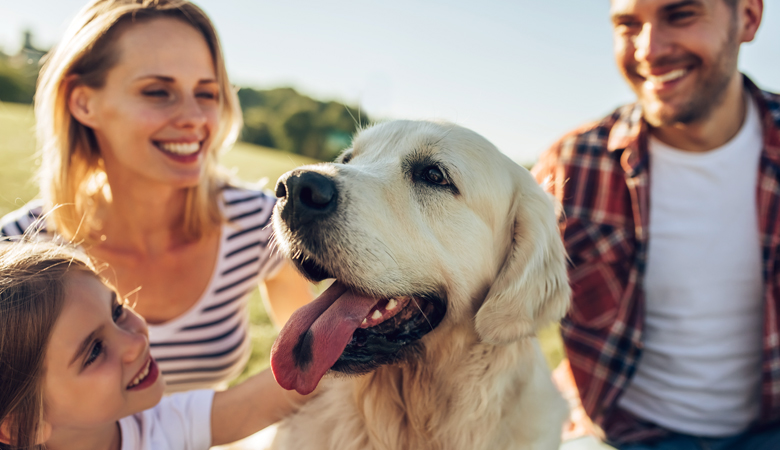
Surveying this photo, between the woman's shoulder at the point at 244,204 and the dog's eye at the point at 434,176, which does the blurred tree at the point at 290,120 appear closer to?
the woman's shoulder at the point at 244,204

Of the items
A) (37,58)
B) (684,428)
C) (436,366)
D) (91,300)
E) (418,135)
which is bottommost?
(684,428)

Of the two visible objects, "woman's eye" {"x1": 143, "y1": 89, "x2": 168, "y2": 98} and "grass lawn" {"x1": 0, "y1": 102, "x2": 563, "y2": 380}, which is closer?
"woman's eye" {"x1": 143, "y1": 89, "x2": 168, "y2": 98}

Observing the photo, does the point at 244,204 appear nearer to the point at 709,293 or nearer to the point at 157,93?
the point at 157,93

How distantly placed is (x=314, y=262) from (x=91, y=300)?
2.82ft

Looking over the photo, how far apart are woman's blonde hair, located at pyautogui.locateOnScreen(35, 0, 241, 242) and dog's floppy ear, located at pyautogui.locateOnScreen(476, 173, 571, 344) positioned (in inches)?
73.6

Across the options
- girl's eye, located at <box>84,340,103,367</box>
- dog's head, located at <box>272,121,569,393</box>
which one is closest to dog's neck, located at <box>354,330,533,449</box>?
dog's head, located at <box>272,121,569,393</box>

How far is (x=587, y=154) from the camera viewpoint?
3.01 m

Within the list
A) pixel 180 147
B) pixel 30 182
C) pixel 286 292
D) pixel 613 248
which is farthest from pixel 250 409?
pixel 30 182

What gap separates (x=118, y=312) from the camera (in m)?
2.08

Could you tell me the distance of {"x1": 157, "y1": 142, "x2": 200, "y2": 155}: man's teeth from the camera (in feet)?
8.81

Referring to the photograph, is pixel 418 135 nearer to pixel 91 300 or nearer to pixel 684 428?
pixel 91 300

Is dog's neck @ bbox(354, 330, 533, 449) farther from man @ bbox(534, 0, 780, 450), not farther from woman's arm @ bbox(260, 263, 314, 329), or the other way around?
woman's arm @ bbox(260, 263, 314, 329)

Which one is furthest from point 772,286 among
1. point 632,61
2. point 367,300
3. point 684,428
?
point 367,300

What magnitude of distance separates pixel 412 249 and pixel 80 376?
4.18 feet
